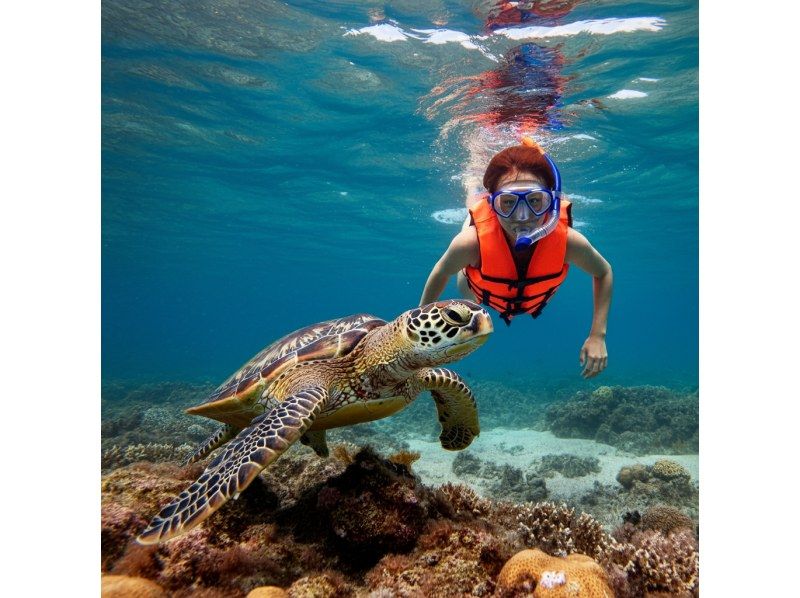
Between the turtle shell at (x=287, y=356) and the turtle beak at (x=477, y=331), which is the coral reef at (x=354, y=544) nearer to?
the turtle shell at (x=287, y=356)

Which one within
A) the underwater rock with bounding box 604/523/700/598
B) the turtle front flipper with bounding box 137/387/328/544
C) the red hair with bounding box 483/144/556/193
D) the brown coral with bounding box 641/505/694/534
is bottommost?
the brown coral with bounding box 641/505/694/534

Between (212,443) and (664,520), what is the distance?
4.28m

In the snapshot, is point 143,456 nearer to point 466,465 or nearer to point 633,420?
point 466,465

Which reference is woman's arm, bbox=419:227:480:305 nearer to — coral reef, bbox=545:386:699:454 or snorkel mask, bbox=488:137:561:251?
snorkel mask, bbox=488:137:561:251

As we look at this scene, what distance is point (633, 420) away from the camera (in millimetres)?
10211

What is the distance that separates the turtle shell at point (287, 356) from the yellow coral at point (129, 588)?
168 cm

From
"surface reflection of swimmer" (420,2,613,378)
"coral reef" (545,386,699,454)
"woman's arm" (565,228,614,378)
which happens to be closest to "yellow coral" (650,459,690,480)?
"coral reef" (545,386,699,454)

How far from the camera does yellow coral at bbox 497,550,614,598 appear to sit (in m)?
1.85

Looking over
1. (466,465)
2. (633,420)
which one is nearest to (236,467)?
(466,465)

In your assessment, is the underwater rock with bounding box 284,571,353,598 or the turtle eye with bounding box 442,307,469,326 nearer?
the underwater rock with bounding box 284,571,353,598

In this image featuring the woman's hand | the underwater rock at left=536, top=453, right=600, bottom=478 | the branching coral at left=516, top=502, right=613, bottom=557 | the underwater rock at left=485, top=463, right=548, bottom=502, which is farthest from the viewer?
the underwater rock at left=536, top=453, right=600, bottom=478

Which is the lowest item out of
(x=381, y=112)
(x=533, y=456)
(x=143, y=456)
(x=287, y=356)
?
(x=533, y=456)

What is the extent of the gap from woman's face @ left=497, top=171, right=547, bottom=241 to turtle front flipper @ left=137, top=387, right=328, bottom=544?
8.40 feet

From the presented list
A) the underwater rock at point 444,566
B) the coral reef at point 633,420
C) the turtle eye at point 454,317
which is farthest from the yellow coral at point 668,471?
the turtle eye at point 454,317
